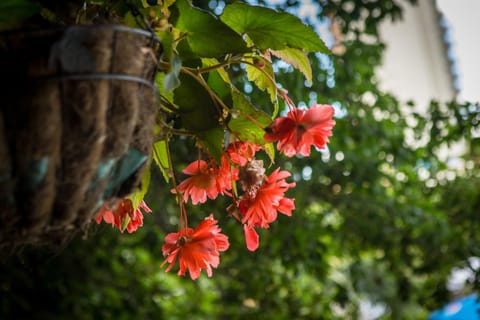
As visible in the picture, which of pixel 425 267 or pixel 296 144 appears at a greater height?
pixel 425 267

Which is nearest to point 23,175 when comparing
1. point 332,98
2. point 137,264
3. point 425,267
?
point 332,98

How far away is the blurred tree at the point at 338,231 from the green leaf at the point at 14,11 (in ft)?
4.01

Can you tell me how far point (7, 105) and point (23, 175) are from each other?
0.04 metres

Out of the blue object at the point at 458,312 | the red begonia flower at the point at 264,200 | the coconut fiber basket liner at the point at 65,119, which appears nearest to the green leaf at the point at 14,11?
the coconut fiber basket liner at the point at 65,119

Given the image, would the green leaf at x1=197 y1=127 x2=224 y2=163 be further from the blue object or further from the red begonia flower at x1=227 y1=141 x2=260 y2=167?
the blue object

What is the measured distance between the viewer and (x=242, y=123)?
55 cm

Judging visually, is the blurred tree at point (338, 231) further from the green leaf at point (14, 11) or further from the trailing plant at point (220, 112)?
the green leaf at point (14, 11)

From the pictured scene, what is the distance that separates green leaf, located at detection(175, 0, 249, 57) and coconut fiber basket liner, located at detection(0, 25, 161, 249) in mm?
103

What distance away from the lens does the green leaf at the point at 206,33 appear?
502mm

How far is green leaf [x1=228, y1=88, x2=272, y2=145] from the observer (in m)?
0.54

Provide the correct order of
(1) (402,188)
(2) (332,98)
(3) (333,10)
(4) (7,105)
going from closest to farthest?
(4) (7,105) → (3) (333,10) → (2) (332,98) → (1) (402,188)

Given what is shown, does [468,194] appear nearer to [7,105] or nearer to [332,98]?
A: [332,98]

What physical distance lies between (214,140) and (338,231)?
1672 mm

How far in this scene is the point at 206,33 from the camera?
1.69 feet
